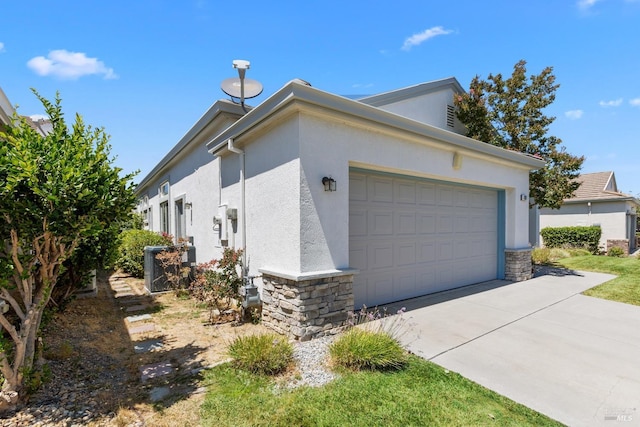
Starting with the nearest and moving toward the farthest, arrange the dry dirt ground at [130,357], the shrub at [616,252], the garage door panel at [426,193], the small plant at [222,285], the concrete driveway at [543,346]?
the dry dirt ground at [130,357]
the concrete driveway at [543,346]
the small plant at [222,285]
the garage door panel at [426,193]
the shrub at [616,252]

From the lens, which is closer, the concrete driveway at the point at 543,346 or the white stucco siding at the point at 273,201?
the concrete driveway at the point at 543,346

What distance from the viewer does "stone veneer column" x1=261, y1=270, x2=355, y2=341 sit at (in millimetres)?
4773

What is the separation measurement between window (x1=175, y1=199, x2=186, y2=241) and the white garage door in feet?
24.0

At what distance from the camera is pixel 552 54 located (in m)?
9.81

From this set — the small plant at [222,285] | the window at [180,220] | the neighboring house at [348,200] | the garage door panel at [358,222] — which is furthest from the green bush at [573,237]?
the window at [180,220]

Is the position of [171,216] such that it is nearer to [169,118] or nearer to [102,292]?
[169,118]

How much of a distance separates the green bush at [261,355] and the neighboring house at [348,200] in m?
0.80

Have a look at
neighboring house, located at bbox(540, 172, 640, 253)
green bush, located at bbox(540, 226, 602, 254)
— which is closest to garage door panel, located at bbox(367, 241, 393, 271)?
green bush, located at bbox(540, 226, 602, 254)

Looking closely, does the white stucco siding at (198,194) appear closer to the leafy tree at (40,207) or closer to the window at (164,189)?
the window at (164,189)

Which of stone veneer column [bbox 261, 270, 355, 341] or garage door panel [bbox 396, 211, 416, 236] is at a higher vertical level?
garage door panel [bbox 396, 211, 416, 236]

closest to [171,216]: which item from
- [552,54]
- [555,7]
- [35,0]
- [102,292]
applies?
[102,292]

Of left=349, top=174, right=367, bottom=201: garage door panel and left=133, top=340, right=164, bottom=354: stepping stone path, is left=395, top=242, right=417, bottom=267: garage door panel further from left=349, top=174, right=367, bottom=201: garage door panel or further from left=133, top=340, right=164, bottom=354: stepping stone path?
left=133, top=340, right=164, bottom=354: stepping stone path

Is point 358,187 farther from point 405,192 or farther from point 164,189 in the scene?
point 164,189

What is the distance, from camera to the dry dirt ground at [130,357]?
3.12 m
